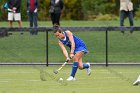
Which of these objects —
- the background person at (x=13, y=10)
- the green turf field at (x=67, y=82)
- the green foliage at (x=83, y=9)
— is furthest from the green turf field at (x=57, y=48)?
the green foliage at (x=83, y=9)

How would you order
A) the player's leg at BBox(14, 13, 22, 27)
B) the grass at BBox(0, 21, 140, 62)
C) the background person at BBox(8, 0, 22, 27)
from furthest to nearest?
the background person at BBox(8, 0, 22, 27)
the player's leg at BBox(14, 13, 22, 27)
the grass at BBox(0, 21, 140, 62)

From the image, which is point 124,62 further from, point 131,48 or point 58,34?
point 58,34

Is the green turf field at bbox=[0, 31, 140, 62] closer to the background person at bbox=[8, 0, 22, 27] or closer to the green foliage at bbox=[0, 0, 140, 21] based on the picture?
the background person at bbox=[8, 0, 22, 27]

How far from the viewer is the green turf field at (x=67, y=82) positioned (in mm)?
16812

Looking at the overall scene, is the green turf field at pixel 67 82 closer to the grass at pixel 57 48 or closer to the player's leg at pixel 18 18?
the grass at pixel 57 48

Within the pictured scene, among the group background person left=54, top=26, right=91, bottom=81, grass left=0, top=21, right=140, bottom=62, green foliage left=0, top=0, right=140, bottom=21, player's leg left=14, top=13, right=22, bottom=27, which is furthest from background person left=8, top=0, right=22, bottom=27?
green foliage left=0, top=0, right=140, bottom=21

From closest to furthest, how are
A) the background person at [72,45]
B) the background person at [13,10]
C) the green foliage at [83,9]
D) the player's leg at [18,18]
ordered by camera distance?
the background person at [72,45], the player's leg at [18,18], the background person at [13,10], the green foliage at [83,9]

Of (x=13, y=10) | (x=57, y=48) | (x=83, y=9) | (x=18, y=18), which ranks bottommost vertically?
(x=57, y=48)

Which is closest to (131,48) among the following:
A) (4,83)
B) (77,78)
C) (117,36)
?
(117,36)

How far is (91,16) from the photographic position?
42219mm

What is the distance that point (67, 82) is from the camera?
751 inches

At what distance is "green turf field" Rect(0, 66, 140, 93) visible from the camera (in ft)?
55.2

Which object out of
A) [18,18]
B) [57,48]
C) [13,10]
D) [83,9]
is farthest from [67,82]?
[83,9]

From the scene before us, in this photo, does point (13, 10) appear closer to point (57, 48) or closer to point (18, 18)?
point (18, 18)
